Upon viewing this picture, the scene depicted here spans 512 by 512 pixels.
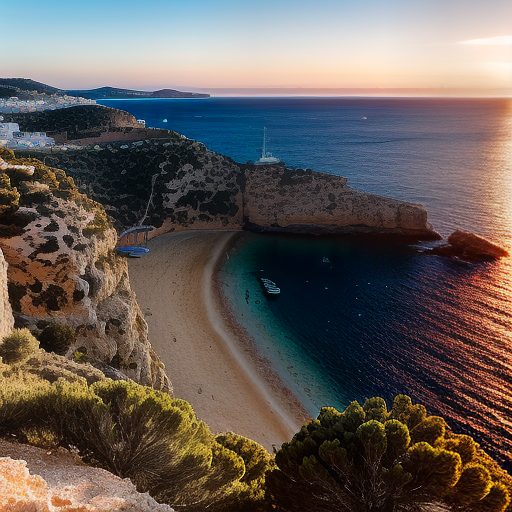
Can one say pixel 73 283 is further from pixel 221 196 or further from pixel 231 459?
pixel 221 196

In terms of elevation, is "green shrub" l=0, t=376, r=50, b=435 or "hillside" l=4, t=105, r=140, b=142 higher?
"hillside" l=4, t=105, r=140, b=142

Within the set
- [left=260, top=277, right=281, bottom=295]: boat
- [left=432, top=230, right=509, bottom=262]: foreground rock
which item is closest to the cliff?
[left=432, top=230, right=509, bottom=262]: foreground rock

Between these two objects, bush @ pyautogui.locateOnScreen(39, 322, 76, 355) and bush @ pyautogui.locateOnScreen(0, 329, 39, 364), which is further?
bush @ pyautogui.locateOnScreen(39, 322, 76, 355)

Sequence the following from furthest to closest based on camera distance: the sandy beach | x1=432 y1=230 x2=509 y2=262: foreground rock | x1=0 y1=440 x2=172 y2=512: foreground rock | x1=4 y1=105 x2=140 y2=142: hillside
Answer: x1=4 y1=105 x2=140 y2=142: hillside → x1=432 y1=230 x2=509 y2=262: foreground rock → the sandy beach → x1=0 y1=440 x2=172 y2=512: foreground rock

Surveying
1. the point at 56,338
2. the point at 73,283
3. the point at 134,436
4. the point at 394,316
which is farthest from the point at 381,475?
the point at 394,316

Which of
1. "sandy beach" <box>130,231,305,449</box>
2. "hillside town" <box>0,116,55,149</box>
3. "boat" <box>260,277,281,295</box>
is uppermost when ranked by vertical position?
"hillside town" <box>0,116,55,149</box>

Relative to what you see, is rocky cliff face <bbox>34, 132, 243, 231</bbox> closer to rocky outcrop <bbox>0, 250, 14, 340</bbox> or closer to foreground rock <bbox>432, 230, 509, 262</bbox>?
foreground rock <bbox>432, 230, 509, 262</bbox>

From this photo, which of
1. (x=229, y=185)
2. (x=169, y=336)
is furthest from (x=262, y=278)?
(x=229, y=185)
